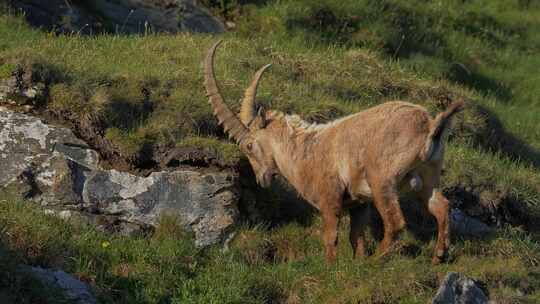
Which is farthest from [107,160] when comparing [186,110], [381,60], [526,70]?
[526,70]

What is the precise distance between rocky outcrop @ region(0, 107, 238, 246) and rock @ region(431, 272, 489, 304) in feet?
7.82

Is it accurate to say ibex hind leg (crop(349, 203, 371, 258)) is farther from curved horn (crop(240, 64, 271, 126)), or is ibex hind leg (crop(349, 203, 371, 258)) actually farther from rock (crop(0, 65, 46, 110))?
rock (crop(0, 65, 46, 110))

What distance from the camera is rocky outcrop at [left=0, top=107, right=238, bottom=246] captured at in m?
9.81

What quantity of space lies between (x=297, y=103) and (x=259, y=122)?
1.78 meters

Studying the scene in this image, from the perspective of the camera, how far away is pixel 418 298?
870cm

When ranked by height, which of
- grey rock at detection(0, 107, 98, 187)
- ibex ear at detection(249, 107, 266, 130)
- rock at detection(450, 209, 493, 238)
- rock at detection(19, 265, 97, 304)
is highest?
ibex ear at detection(249, 107, 266, 130)

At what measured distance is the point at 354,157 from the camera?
9.44 metres

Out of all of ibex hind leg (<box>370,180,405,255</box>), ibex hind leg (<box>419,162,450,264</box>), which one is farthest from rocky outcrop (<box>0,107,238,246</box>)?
ibex hind leg (<box>419,162,450,264</box>)

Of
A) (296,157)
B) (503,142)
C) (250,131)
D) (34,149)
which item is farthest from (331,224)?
(503,142)

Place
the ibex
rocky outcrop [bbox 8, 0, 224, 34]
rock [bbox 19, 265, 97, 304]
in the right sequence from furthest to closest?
rocky outcrop [bbox 8, 0, 224, 34], the ibex, rock [bbox 19, 265, 97, 304]

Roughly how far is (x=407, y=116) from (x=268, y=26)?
22.3ft

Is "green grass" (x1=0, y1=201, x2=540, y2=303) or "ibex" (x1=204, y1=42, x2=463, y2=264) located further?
"ibex" (x1=204, y1=42, x2=463, y2=264)

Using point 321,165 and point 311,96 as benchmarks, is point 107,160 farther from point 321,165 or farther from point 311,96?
point 311,96

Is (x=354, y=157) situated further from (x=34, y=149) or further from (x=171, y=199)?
(x=34, y=149)
